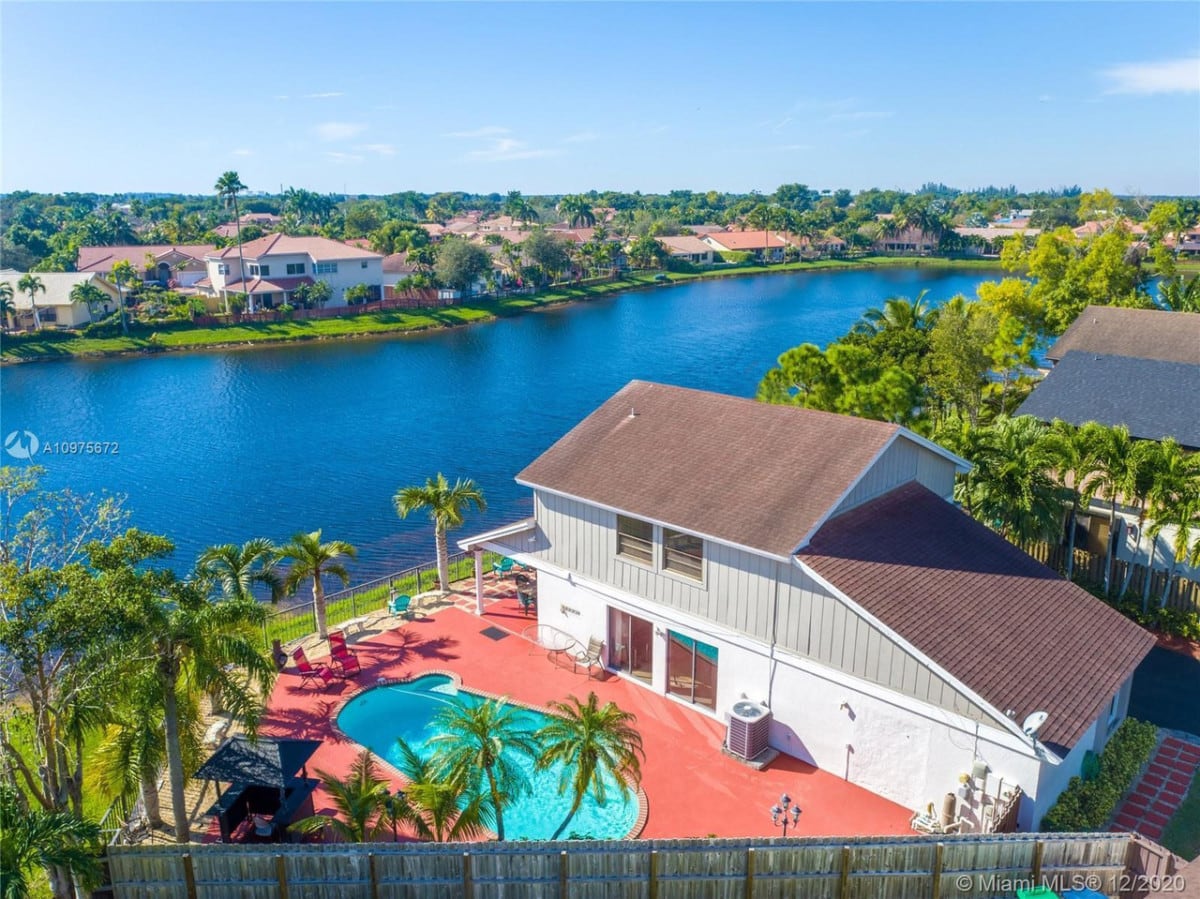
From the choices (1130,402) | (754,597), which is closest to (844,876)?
(754,597)

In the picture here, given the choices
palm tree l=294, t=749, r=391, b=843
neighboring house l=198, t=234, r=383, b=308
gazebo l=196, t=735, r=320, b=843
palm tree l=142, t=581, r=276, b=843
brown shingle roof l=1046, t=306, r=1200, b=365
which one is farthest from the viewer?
neighboring house l=198, t=234, r=383, b=308

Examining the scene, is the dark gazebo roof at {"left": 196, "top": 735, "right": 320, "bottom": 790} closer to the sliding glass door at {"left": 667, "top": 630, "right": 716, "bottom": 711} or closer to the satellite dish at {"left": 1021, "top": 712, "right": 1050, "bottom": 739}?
the sliding glass door at {"left": 667, "top": 630, "right": 716, "bottom": 711}

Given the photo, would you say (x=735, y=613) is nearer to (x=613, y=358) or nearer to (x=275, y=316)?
(x=613, y=358)

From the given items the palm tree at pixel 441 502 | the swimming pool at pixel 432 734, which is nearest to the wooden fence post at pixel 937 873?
the swimming pool at pixel 432 734

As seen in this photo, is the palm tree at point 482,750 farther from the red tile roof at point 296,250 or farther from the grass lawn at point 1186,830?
the red tile roof at point 296,250

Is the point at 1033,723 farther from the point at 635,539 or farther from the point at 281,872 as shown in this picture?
the point at 281,872

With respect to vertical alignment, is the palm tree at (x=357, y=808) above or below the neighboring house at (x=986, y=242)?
below

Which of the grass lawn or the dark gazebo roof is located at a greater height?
the dark gazebo roof

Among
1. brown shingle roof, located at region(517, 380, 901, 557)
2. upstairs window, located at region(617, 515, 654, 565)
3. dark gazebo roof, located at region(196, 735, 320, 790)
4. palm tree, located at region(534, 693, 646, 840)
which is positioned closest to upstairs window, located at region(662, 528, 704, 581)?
upstairs window, located at region(617, 515, 654, 565)
